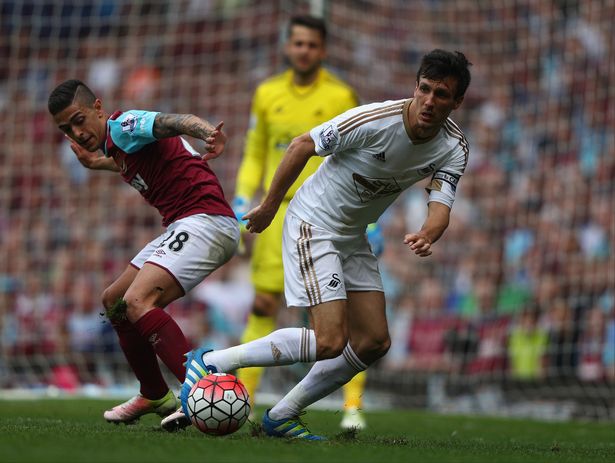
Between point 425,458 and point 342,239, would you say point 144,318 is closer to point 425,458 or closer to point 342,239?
point 342,239

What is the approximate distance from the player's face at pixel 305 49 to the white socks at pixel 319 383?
2.83 m

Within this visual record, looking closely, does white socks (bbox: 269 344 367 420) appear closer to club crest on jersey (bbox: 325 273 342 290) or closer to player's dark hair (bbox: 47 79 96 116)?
club crest on jersey (bbox: 325 273 342 290)

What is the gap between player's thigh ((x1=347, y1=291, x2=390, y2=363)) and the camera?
589 cm

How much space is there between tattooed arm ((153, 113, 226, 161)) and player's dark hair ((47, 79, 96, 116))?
1.70ft

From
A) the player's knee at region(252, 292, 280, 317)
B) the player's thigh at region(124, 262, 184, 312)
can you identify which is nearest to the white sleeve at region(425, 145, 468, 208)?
the player's thigh at region(124, 262, 184, 312)

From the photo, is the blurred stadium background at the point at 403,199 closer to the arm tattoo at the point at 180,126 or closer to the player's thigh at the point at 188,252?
the player's thigh at the point at 188,252

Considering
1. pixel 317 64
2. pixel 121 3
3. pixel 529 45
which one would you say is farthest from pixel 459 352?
pixel 121 3

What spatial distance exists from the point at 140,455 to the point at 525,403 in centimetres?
771

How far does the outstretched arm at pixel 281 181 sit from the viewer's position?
18.6 ft

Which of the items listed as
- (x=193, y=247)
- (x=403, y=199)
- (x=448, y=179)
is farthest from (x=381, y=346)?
(x=403, y=199)

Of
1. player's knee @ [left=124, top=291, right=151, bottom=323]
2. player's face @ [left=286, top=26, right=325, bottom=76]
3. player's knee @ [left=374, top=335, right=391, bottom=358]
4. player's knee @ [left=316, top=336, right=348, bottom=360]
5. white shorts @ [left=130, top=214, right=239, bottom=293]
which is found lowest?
player's knee @ [left=374, top=335, right=391, bottom=358]

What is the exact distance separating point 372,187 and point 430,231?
21.3 inches

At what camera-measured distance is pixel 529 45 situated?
1290 centimetres

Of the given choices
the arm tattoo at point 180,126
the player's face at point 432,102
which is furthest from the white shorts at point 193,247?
the player's face at point 432,102
